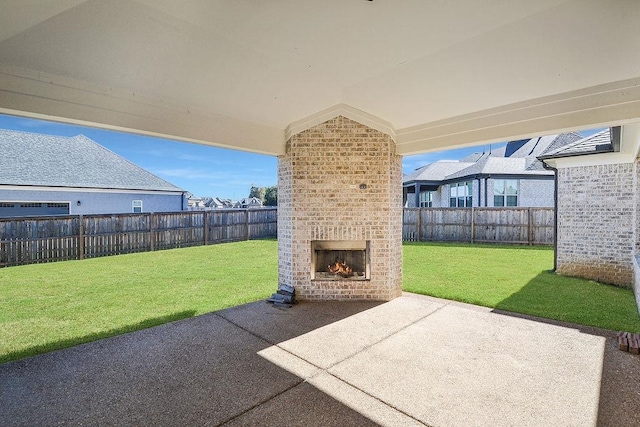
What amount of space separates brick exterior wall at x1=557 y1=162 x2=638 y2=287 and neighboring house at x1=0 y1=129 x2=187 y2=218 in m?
17.8

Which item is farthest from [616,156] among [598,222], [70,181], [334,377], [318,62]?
[70,181]

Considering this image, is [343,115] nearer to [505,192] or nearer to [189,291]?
[189,291]

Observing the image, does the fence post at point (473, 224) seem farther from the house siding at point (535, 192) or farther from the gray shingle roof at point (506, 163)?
the house siding at point (535, 192)

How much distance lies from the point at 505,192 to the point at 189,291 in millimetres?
16093

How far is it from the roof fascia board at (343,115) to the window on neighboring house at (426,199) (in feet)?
58.2


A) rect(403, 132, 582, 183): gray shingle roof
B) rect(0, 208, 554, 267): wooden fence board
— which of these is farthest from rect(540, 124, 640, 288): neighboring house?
rect(403, 132, 582, 183): gray shingle roof

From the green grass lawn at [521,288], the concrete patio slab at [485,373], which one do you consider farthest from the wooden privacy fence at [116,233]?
the concrete patio slab at [485,373]

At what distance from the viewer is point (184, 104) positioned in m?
4.43

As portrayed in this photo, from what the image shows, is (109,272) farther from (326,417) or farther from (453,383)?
(453,383)

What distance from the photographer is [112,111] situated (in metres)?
3.84

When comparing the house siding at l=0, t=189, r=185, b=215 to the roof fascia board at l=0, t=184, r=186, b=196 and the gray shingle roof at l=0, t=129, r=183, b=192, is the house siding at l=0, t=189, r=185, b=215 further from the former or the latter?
the gray shingle roof at l=0, t=129, r=183, b=192

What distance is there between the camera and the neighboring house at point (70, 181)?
12805 millimetres

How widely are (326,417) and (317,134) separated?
4.52 meters

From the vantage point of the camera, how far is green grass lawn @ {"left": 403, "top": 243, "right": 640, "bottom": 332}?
4977mm
